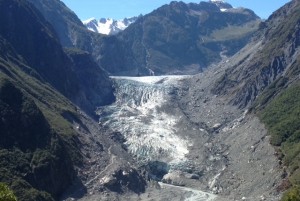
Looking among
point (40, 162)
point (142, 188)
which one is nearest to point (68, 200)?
point (40, 162)

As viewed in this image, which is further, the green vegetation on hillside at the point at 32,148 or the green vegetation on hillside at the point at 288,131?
the green vegetation on hillside at the point at 288,131

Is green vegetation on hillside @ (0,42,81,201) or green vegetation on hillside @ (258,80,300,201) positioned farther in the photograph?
green vegetation on hillside @ (258,80,300,201)

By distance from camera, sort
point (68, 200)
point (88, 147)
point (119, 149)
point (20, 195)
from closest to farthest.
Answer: point (20, 195)
point (68, 200)
point (88, 147)
point (119, 149)

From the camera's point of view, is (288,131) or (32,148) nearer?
(32,148)

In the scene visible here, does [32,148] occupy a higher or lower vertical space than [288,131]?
lower

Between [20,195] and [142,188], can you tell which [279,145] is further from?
[20,195]

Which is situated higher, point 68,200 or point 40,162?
point 40,162

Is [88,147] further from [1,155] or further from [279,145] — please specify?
[279,145]

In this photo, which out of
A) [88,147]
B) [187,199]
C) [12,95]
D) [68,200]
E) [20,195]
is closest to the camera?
[20,195]

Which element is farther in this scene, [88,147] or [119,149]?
[119,149]

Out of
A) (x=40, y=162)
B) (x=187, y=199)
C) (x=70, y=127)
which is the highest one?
(x=70, y=127)
